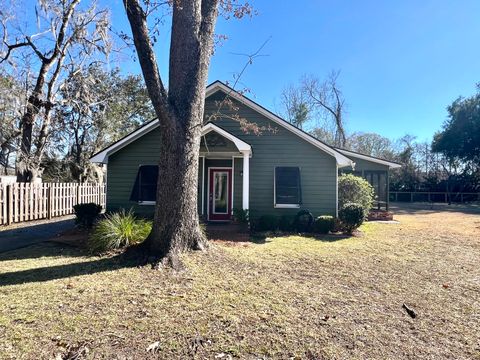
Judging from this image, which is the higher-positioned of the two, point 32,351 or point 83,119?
point 83,119

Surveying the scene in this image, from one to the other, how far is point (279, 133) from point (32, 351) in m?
10.3

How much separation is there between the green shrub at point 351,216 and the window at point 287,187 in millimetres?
1825

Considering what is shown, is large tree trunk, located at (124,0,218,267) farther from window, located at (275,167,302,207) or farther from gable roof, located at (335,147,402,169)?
gable roof, located at (335,147,402,169)

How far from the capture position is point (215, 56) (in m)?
7.42

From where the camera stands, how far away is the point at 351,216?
10.6 meters

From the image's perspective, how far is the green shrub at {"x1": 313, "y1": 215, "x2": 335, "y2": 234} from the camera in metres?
10.8

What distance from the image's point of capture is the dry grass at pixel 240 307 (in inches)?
128

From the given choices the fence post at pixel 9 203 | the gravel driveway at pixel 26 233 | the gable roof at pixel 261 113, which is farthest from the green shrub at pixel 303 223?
the fence post at pixel 9 203

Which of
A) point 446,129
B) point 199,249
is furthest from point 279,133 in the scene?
point 446,129

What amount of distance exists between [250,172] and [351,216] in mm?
4026

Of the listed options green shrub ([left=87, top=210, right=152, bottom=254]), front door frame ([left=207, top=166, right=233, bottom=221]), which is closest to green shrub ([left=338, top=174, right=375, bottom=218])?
front door frame ([left=207, top=166, right=233, bottom=221])

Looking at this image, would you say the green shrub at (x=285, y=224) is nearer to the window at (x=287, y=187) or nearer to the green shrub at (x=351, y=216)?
the window at (x=287, y=187)

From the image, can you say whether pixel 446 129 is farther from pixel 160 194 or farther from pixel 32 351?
pixel 32 351

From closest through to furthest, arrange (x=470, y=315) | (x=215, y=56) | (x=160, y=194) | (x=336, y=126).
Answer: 1. (x=470, y=315)
2. (x=160, y=194)
3. (x=215, y=56)
4. (x=336, y=126)
